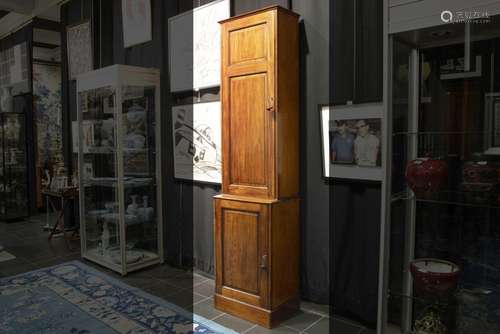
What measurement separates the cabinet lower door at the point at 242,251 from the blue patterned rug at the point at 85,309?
31 cm

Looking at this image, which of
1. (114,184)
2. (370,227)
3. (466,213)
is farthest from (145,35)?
(466,213)

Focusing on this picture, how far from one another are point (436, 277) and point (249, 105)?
1.64m

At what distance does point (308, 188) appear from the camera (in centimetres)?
297

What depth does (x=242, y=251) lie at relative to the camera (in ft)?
9.42

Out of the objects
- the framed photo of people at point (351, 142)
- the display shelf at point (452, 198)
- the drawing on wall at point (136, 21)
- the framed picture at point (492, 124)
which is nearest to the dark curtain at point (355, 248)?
the framed photo of people at point (351, 142)

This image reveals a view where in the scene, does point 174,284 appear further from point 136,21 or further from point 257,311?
point 136,21

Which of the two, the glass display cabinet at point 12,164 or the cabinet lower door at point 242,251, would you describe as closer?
the cabinet lower door at point 242,251

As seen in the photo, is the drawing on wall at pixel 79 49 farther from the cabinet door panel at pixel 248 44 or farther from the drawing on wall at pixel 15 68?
the cabinet door panel at pixel 248 44

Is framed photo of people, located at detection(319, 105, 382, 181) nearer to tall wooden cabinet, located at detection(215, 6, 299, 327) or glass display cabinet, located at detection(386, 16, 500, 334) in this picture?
tall wooden cabinet, located at detection(215, 6, 299, 327)

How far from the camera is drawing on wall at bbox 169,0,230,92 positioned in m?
3.52

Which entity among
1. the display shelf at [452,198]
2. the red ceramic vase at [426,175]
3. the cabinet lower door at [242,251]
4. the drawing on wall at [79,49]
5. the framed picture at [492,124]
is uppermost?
the drawing on wall at [79,49]

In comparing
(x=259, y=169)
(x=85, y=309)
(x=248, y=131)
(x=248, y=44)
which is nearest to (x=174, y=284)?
(x=85, y=309)

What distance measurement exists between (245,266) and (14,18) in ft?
21.1

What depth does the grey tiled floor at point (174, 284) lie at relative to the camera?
275cm
